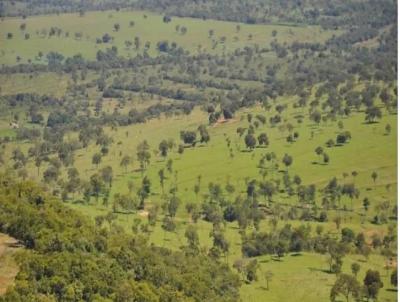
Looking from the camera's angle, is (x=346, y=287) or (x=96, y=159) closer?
(x=346, y=287)

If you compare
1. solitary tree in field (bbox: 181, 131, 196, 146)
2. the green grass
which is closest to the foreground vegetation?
solitary tree in field (bbox: 181, 131, 196, 146)

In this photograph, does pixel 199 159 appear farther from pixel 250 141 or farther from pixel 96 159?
pixel 96 159

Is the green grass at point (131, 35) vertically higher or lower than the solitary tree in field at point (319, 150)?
higher

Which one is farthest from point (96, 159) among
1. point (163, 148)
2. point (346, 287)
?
point (346, 287)

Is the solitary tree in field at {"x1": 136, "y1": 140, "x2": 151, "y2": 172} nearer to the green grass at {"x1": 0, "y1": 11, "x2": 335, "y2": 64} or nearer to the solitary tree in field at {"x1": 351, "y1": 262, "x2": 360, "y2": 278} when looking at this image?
the solitary tree in field at {"x1": 351, "y1": 262, "x2": 360, "y2": 278}

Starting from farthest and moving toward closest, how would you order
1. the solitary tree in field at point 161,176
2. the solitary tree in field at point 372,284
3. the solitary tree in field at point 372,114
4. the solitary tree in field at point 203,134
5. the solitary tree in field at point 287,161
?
the solitary tree in field at point 372,114 < the solitary tree in field at point 203,134 < the solitary tree in field at point 287,161 < the solitary tree in field at point 161,176 < the solitary tree in field at point 372,284

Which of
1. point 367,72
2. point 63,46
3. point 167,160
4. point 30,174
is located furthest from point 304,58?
point 30,174

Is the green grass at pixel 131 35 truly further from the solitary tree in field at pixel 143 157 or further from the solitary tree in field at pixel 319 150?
the solitary tree in field at pixel 319 150

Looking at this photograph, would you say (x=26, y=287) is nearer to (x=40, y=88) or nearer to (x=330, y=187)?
(x=330, y=187)

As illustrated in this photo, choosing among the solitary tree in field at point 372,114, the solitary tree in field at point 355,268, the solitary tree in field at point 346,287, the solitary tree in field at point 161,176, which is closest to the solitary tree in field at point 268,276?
the solitary tree in field at point 346,287
